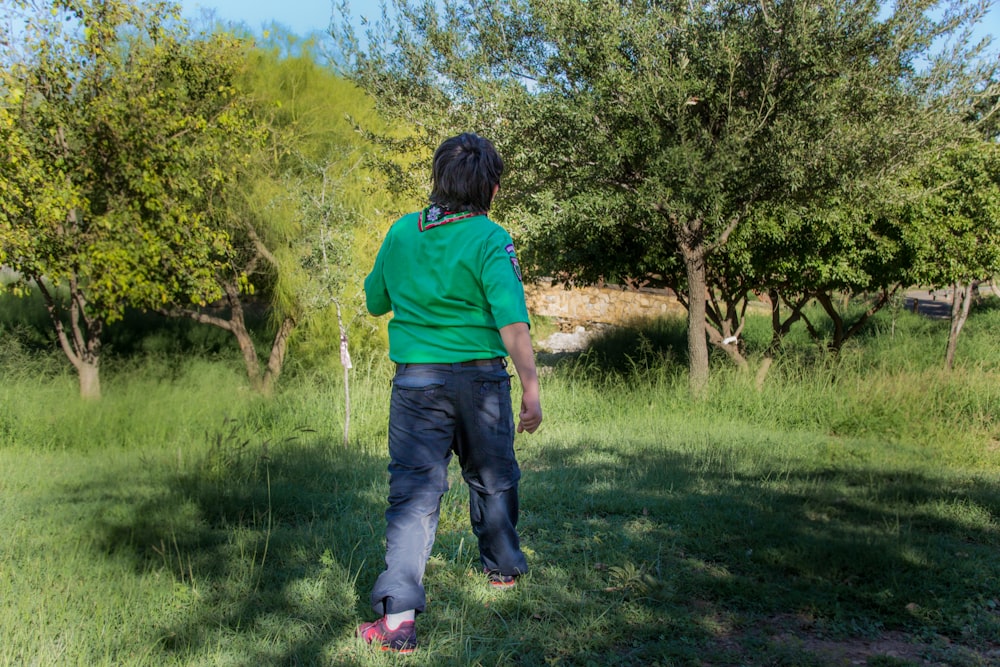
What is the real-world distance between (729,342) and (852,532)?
6.99 metres

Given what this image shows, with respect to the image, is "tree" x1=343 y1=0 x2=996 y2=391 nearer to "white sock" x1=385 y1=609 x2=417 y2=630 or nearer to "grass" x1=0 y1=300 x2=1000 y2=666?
"grass" x1=0 y1=300 x2=1000 y2=666

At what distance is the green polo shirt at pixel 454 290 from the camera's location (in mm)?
2932

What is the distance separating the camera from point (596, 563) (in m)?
3.85

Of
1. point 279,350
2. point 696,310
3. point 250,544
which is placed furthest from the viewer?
point 279,350

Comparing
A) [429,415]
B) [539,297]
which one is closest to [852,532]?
[429,415]

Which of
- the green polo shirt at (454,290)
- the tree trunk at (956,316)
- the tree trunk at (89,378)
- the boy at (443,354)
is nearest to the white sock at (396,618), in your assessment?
the boy at (443,354)

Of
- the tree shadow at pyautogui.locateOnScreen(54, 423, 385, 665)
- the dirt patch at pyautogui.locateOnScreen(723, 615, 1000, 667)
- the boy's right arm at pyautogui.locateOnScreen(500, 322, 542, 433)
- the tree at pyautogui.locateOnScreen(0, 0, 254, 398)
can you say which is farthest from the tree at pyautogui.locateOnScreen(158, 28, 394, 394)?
the dirt patch at pyautogui.locateOnScreen(723, 615, 1000, 667)

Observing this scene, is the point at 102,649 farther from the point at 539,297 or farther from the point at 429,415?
the point at 539,297

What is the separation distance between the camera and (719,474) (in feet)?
18.9

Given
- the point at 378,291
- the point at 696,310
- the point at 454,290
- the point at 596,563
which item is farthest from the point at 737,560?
the point at 696,310

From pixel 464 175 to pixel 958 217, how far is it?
1011 cm

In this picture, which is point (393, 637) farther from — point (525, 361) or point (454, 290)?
point (454, 290)

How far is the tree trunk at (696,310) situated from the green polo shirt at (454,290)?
7.51m

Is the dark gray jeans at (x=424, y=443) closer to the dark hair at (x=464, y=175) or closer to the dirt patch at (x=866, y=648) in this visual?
the dark hair at (x=464, y=175)
